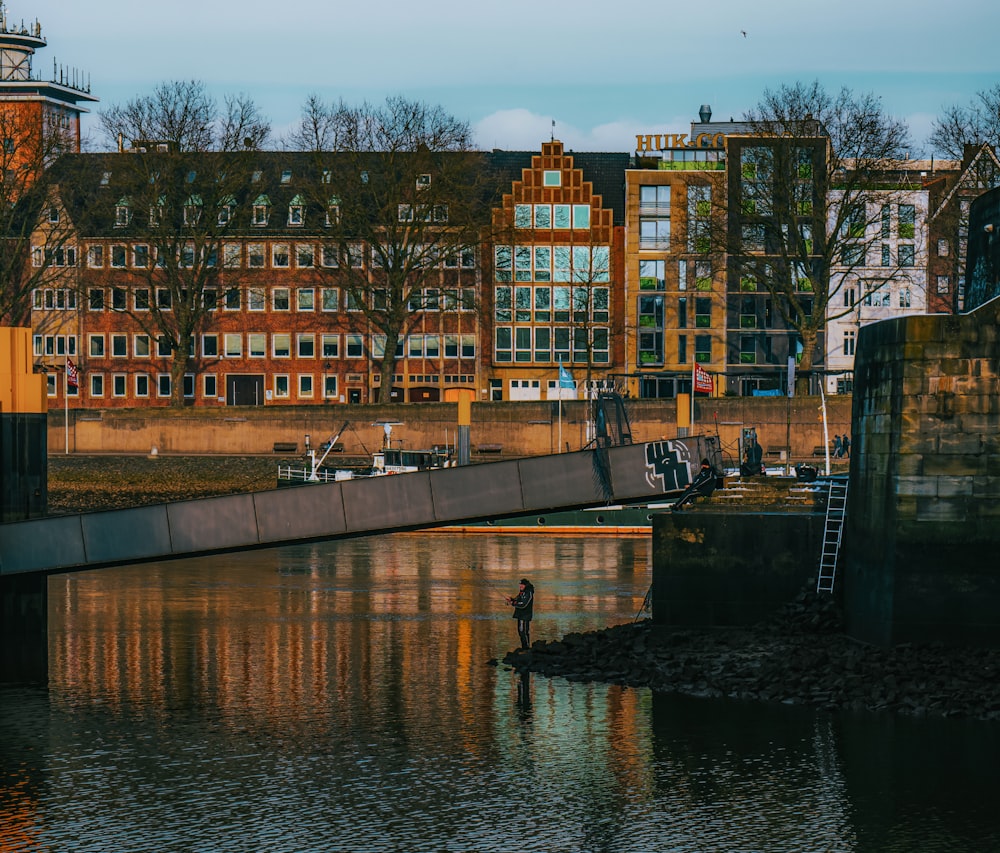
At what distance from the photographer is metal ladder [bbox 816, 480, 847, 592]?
44.1 m

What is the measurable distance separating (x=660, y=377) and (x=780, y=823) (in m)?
96.2

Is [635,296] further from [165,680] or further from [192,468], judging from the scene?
[165,680]

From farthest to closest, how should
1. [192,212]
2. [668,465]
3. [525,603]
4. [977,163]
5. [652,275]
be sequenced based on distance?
[652,275] < [192,212] < [977,163] < [668,465] < [525,603]

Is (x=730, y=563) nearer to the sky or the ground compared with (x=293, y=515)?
nearer to the ground

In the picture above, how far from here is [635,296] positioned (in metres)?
126

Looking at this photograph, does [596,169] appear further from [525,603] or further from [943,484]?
[943,484]

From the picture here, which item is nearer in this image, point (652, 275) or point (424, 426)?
point (424, 426)

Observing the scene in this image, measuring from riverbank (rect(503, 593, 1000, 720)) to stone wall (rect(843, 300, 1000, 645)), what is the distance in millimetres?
761

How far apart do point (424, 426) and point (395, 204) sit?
15.0 meters

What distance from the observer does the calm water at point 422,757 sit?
27.0 metres

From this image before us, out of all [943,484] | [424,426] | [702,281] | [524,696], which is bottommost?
[524,696]

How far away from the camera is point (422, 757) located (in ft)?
105

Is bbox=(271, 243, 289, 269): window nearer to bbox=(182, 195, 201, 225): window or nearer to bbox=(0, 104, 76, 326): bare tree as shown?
bbox=(182, 195, 201, 225): window

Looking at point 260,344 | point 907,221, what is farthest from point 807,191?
point 260,344
